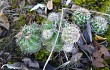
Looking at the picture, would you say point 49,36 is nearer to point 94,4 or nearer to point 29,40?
point 29,40

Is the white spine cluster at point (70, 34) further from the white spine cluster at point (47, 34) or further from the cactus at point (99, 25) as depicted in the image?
the cactus at point (99, 25)

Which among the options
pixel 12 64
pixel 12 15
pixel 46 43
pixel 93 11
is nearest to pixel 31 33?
pixel 46 43

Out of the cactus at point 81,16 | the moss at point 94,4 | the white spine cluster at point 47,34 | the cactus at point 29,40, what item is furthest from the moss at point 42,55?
the moss at point 94,4

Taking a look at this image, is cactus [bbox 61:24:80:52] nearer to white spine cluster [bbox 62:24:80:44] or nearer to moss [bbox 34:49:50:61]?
white spine cluster [bbox 62:24:80:44]

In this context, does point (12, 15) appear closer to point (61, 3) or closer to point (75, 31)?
point (61, 3)

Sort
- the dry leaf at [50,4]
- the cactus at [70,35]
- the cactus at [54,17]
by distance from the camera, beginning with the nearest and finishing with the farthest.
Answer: the cactus at [70,35] < the cactus at [54,17] < the dry leaf at [50,4]

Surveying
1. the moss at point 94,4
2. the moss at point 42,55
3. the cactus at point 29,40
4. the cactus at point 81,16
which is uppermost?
the moss at point 94,4
